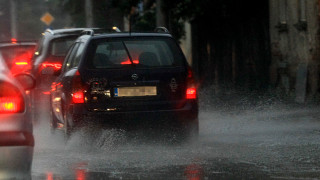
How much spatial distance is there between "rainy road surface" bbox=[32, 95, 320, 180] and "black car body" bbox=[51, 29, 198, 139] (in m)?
0.27

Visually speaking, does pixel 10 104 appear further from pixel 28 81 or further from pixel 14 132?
pixel 28 81

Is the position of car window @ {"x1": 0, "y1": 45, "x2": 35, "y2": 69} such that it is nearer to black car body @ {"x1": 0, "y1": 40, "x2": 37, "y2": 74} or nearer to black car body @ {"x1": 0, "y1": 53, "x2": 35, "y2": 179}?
black car body @ {"x1": 0, "y1": 40, "x2": 37, "y2": 74}

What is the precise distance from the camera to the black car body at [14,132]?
746cm

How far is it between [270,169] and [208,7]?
16649 mm

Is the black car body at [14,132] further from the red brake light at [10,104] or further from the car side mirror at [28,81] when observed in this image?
the car side mirror at [28,81]

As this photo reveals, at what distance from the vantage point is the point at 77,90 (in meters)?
12.5

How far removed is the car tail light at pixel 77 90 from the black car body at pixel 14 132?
458 centimetres

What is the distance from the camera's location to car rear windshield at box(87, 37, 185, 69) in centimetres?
1267

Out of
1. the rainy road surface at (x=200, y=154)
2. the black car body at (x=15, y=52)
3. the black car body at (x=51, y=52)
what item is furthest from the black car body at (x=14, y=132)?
the black car body at (x=15, y=52)

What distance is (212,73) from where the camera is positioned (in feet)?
95.7

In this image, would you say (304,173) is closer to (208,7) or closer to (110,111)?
(110,111)

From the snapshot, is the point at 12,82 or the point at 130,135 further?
the point at 130,135

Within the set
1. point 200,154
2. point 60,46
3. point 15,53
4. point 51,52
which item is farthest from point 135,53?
point 15,53

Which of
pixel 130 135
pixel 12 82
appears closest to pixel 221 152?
pixel 130 135
